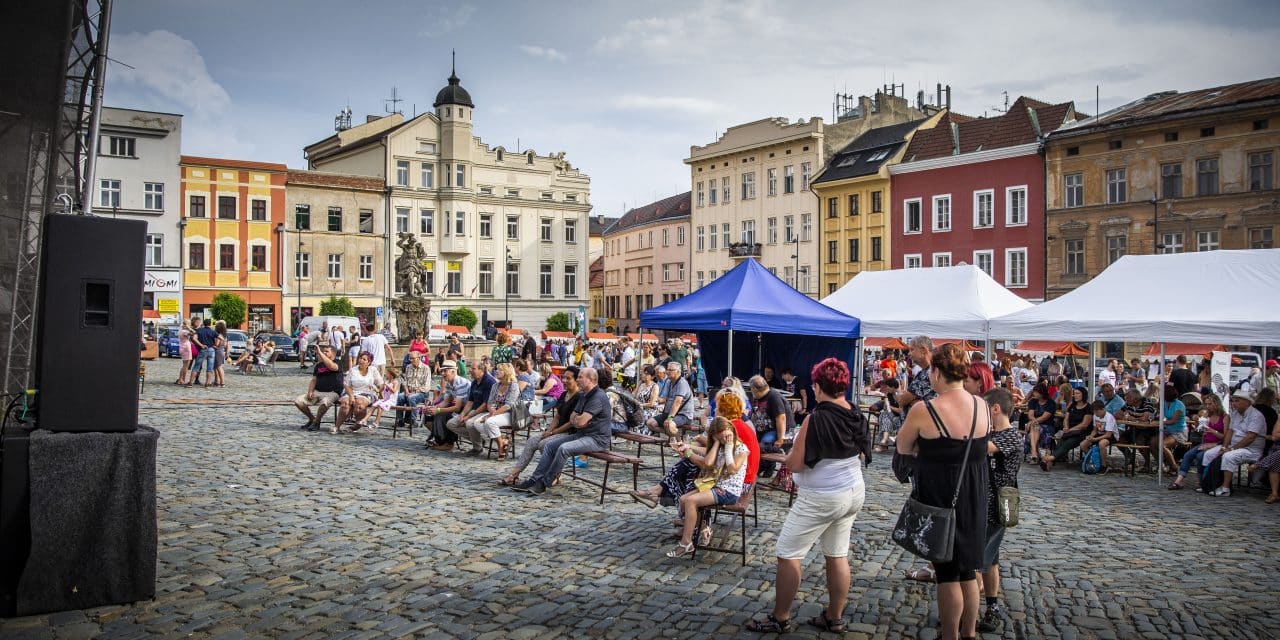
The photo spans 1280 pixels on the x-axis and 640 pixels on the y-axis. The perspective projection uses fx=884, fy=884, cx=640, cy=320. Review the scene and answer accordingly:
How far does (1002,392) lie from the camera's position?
6.05 meters

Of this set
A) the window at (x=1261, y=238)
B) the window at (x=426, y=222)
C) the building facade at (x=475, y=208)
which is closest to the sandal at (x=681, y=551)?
the window at (x=1261, y=238)

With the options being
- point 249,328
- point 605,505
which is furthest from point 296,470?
point 249,328

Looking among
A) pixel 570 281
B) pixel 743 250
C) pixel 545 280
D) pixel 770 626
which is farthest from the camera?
pixel 570 281

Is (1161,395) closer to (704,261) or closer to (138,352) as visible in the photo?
(138,352)

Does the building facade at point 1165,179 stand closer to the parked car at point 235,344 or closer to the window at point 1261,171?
the window at point 1261,171

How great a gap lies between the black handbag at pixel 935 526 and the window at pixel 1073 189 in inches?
1558

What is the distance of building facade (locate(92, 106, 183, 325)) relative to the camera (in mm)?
46531

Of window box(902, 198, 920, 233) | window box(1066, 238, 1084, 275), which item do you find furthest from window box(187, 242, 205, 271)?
window box(1066, 238, 1084, 275)

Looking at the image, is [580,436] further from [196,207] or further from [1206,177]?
[196,207]

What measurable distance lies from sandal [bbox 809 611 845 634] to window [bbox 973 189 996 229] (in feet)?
135

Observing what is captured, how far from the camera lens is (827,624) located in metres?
A: 5.47

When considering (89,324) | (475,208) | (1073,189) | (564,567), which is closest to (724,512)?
(564,567)

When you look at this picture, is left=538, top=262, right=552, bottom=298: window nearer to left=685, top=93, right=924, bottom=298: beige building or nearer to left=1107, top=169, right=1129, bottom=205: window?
left=685, top=93, right=924, bottom=298: beige building

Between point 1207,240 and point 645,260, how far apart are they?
39.4m
